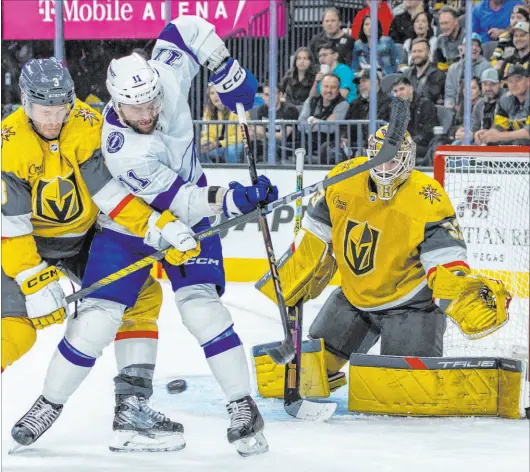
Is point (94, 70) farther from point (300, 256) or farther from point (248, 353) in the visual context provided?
point (300, 256)

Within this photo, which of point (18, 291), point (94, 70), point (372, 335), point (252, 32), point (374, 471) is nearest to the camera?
point (374, 471)

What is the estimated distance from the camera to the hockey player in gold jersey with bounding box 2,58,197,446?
9.48 ft

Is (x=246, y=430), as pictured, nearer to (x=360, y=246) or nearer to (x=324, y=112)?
(x=360, y=246)

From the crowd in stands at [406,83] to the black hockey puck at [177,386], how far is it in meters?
2.40

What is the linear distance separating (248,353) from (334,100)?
208 centimetres

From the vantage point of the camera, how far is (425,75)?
19.8ft

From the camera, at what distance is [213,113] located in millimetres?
A: 6230

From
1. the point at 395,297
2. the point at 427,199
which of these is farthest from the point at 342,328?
the point at 427,199

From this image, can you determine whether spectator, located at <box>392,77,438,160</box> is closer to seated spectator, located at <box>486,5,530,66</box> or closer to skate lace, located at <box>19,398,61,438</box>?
seated spectator, located at <box>486,5,530,66</box>

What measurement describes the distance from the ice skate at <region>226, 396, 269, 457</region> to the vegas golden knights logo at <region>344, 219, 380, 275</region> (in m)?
0.65

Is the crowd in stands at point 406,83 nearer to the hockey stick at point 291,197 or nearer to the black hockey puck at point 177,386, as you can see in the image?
the black hockey puck at point 177,386

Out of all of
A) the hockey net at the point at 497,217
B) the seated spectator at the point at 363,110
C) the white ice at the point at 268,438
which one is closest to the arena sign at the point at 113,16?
the seated spectator at the point at 363,110

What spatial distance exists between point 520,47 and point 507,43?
200mm

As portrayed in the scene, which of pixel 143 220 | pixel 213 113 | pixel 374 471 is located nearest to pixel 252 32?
pixel 213 113
